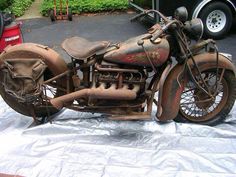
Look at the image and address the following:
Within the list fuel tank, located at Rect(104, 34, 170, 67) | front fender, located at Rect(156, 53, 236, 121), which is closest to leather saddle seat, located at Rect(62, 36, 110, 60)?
fuel tank, located at Rect(104, 34, 170, 67)

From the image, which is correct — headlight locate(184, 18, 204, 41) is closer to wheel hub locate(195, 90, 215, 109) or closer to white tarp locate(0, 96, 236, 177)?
wheel hub locate(195, 90, 215, 109)

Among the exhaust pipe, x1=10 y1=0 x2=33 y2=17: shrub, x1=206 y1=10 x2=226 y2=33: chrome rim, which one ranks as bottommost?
x1=10 y1=0 x2=33 y2=17: shrub

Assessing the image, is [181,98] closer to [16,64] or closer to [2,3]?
[16,64]

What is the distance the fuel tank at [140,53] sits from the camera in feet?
12.5

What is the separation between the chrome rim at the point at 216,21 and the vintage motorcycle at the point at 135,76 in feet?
14.2

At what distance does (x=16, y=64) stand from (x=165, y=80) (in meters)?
1.56

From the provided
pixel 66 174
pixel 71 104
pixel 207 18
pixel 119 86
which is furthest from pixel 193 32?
pixel 207 18

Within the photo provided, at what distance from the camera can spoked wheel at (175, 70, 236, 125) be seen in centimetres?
417

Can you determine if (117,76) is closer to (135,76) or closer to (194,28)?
(135,76)

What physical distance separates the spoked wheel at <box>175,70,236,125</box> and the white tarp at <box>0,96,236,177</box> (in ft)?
0.42

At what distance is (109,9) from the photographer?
39.1 feet

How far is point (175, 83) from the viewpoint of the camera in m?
4.02

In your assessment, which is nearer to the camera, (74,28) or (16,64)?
(16,64)

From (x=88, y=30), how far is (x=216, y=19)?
10.4ft
